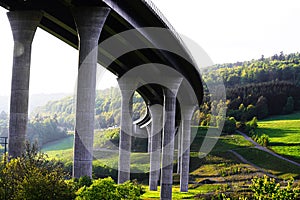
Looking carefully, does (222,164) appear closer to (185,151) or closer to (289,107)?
(185,151)

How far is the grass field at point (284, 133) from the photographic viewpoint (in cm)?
12008

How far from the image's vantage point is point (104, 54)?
178 ft

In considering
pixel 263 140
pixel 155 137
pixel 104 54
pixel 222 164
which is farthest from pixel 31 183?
pixel 263 140

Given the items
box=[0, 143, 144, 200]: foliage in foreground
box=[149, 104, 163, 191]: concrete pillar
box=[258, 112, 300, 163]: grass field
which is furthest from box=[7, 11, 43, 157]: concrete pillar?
box=[258, 112, 300, 163]: grass field

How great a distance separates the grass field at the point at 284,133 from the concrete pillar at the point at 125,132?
55.8 metres

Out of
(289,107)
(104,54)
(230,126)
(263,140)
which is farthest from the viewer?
(289,107)

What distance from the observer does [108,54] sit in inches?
2116

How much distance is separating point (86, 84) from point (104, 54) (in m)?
22.4

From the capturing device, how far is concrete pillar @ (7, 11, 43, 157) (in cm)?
3447

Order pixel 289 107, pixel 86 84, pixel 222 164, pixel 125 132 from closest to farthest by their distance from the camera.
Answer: pixel 86 84 → pixel 125 132 → pixel 222 164 → pixel 289 107

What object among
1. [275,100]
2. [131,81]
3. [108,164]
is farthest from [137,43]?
[275,100]

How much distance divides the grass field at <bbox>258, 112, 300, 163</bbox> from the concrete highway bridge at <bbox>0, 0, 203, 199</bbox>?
2125 inches

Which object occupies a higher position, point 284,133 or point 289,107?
point 289,107

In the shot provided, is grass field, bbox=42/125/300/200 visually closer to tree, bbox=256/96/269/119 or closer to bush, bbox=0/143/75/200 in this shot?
tree, bbox=256/96/269/119
